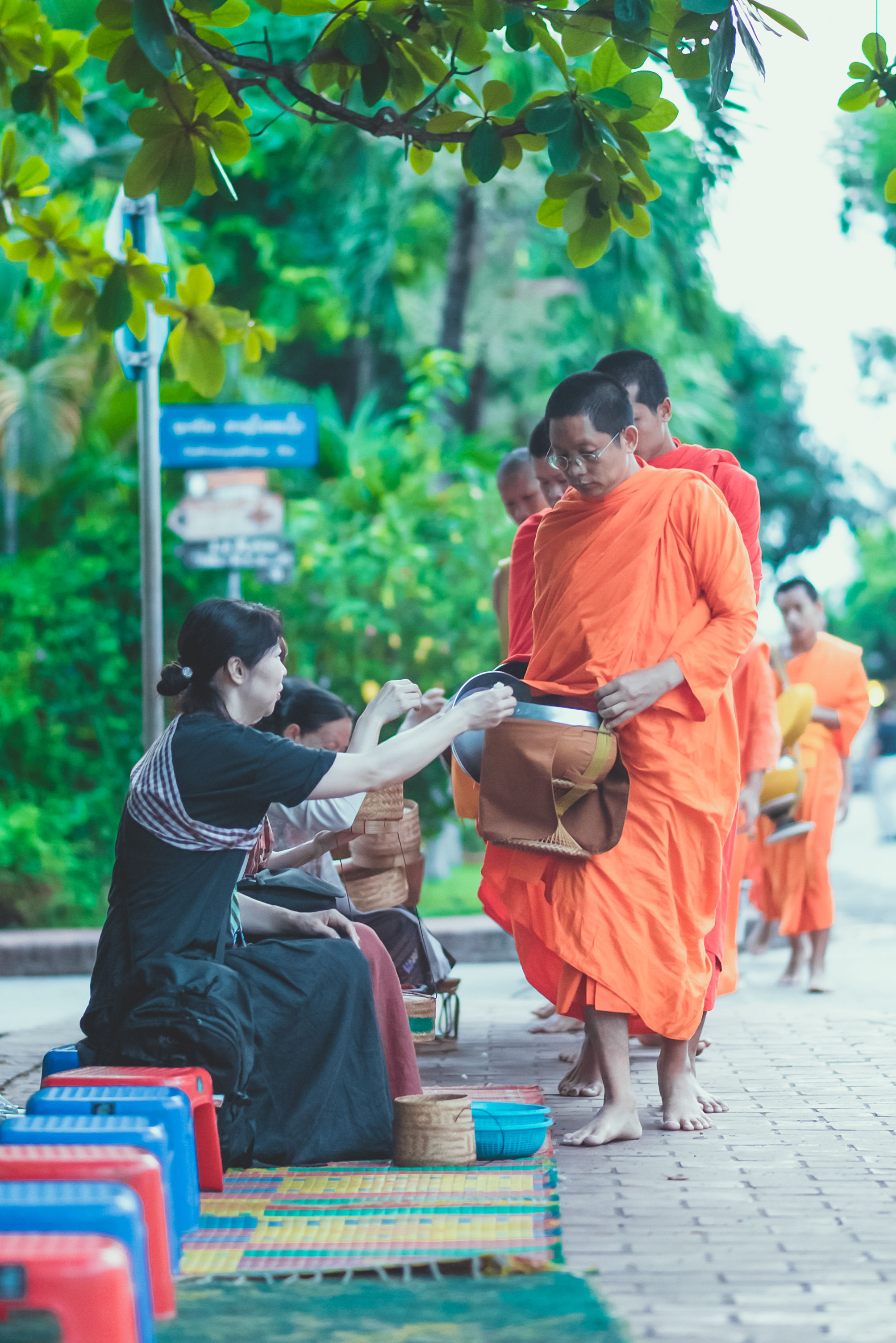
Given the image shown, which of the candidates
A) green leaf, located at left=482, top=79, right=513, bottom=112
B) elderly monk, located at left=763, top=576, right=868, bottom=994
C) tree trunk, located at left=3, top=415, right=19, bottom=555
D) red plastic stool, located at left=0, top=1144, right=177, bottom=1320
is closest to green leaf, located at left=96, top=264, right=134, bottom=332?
green leaf, located at left=482, top=79, right=513, bottom=112

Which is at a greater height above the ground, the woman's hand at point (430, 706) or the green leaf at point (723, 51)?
the green leaf at point (723, 51)

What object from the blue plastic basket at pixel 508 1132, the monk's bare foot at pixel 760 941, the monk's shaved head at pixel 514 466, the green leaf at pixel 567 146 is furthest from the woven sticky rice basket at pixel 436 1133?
the monk's bare foot at pixel 760 941

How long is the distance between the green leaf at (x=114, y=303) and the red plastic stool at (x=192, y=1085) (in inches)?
106

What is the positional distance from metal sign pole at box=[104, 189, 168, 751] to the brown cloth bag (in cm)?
185

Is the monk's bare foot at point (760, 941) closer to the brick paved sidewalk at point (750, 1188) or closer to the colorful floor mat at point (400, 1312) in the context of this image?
the brick paved sidewalk at point (750, 1188)

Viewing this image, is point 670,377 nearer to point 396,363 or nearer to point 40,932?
point 396,363

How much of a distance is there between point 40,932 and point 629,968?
544 cm

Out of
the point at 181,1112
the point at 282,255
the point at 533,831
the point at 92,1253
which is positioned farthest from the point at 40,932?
the point at 282,255

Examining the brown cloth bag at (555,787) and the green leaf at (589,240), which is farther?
the green leaf at (589,240)

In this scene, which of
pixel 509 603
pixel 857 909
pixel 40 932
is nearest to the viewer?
pixel 509 603

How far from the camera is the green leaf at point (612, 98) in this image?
390cm

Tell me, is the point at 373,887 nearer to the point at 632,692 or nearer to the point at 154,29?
the point at 632,692

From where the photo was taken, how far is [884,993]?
720 cm

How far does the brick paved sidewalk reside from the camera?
273 centimetres
